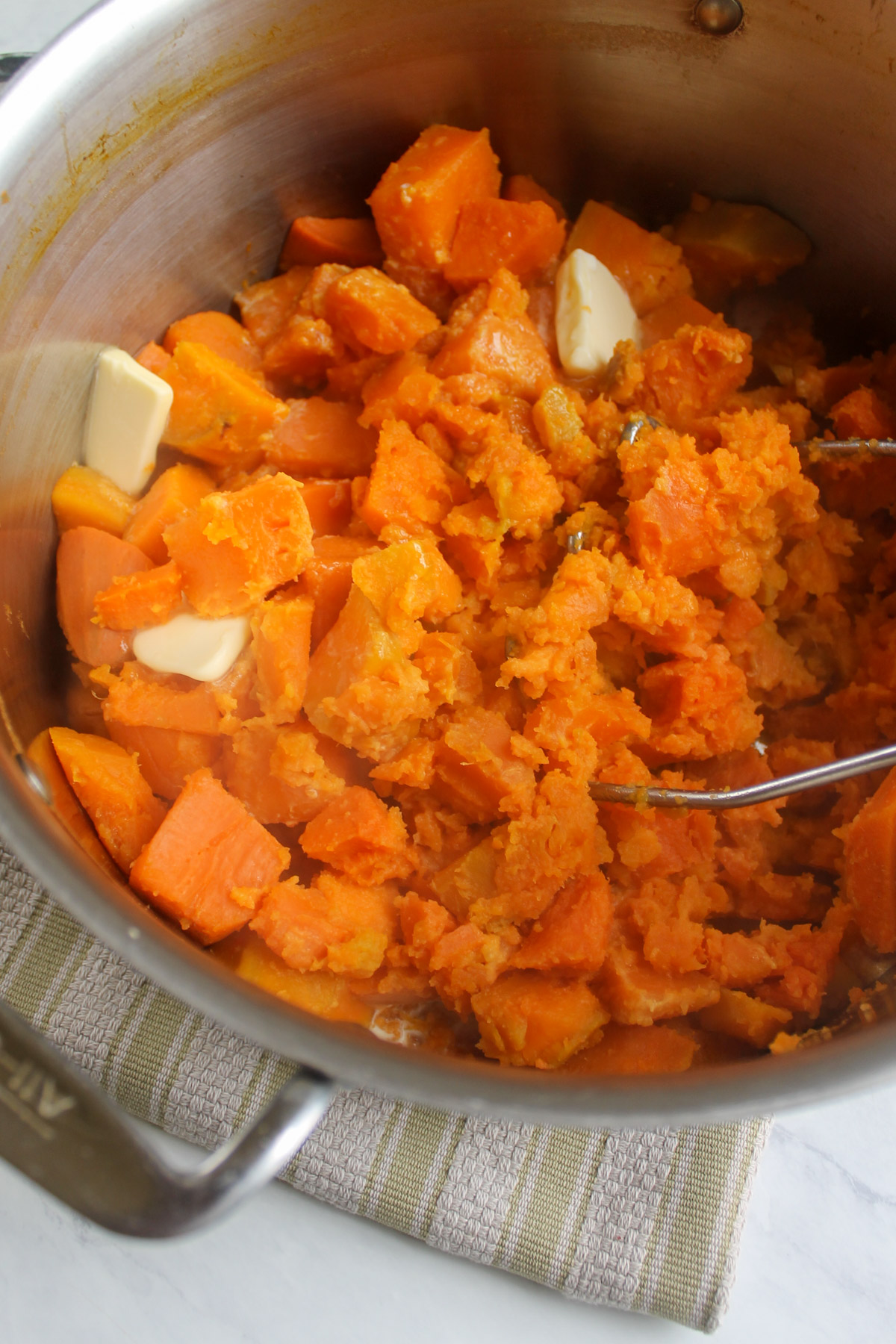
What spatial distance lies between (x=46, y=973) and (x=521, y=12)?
1.62 meters

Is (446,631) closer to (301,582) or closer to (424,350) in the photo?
(301,582)

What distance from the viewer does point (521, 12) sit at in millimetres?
1512

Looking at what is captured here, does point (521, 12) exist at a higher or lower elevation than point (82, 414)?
higher

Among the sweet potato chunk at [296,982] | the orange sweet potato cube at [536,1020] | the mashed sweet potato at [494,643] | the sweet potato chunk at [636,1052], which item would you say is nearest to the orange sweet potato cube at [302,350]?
the mashed sweet potato at [494,643]

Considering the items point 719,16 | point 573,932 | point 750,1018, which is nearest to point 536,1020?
point 573,932

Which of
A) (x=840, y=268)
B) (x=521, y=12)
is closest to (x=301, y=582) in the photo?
(x=521, y=12)

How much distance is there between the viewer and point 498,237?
5.36 feet

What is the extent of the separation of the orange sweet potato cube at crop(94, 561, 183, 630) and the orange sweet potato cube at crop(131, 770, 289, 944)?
25 cm

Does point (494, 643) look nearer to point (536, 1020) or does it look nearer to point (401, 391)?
point (401, 391)

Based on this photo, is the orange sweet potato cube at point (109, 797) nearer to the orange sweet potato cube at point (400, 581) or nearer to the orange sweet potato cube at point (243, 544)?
the orange sweet potato cube at point (243, 544)

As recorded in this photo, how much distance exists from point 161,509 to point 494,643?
0.56m

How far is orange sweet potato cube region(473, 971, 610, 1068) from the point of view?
131cm

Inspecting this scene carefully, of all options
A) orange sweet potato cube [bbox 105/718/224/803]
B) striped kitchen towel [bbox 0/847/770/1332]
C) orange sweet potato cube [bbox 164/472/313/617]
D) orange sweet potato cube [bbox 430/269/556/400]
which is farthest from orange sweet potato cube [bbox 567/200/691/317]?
striped kitchen towel [bbox 0/847/770/1332]

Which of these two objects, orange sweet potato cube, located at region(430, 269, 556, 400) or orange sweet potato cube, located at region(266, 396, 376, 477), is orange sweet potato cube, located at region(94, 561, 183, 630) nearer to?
orange sweet potato cube, located at region(266, 396, 376, 477)
